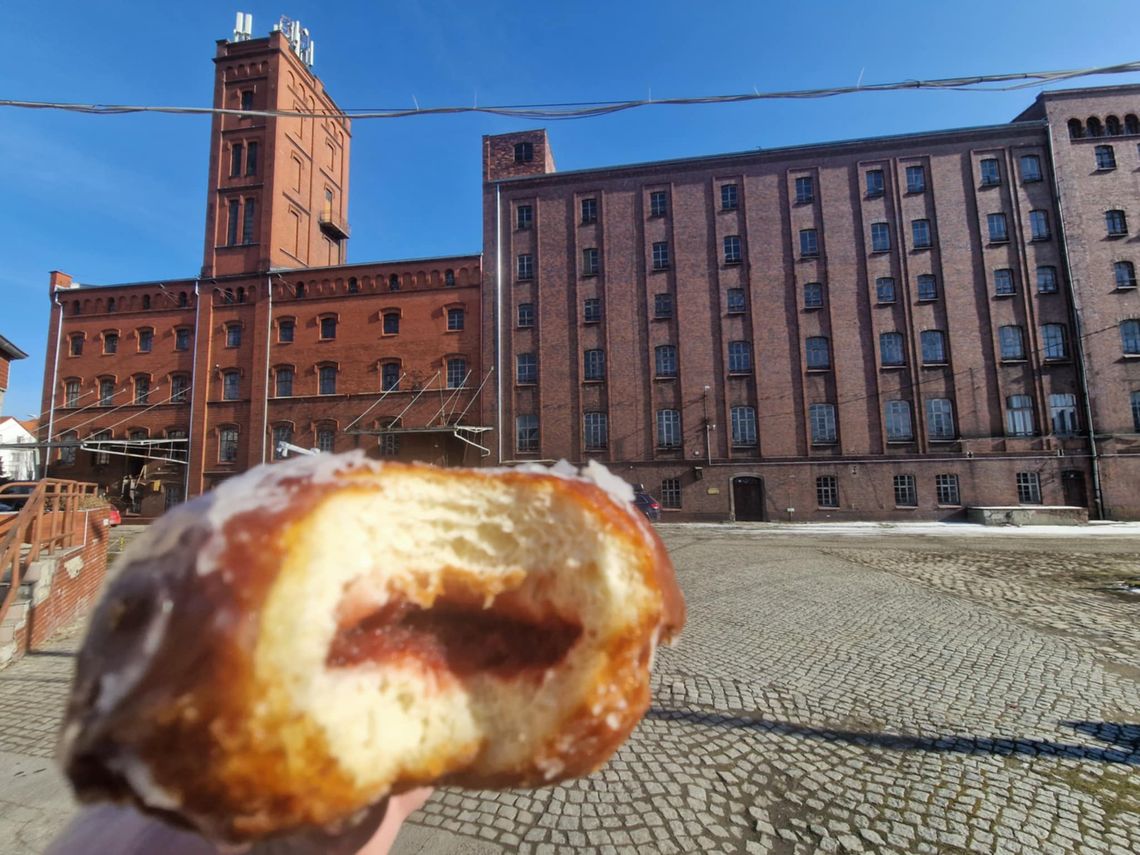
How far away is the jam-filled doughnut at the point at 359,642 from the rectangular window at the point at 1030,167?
39.5 meters

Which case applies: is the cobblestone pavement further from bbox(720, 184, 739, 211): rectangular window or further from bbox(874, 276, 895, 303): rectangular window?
bbox(720, 184, 739, 211): rectangular window

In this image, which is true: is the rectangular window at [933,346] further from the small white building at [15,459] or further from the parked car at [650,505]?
the small white building at [15,459]

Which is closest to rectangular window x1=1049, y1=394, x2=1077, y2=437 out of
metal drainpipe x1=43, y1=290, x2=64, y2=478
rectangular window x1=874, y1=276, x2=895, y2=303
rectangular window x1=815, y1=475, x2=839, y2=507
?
rectangular window x1=874, y1=276, x2=895, y2=303

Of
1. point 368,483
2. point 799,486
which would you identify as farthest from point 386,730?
point 799,486

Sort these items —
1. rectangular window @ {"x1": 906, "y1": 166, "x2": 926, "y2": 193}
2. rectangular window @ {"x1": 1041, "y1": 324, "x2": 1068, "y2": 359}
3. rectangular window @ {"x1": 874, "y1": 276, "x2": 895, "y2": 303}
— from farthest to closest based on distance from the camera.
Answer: rectangular window @ {"x1": 906, "y1": 166, "x2": 926, "y2": 193}, rectangular window @ {"x1": 874, "y1": 276, "x2": 895, "y2": 303}, rectangular window @ {"x1": 1041, "y1": 324, "x2": 1068, "y2": 359}

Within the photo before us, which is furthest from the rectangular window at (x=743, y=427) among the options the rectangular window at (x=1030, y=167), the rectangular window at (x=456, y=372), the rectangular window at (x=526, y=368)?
the rectangular window at (x=1030, y=167)

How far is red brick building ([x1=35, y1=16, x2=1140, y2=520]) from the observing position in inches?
1085

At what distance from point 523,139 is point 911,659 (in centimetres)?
3463

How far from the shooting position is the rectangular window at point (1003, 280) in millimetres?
28594

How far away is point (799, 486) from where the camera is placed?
91.8 ft

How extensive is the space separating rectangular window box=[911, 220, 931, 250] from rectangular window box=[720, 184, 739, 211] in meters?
9.55

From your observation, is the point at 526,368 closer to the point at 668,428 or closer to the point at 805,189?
the point at 668,428

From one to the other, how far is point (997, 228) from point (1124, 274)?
21.1 ft

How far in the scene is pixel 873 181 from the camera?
98.8 ft
